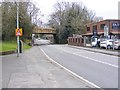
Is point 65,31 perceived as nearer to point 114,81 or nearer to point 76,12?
point 76,12

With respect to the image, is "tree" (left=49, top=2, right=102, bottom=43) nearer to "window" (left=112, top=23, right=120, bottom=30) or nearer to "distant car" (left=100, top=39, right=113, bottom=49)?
"window" (left=112, top=23, right=120, bottom=30)

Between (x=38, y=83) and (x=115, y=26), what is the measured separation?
71.3 meters

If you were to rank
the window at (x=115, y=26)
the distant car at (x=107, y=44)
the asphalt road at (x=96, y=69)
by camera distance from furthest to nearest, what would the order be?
the window at (x=115, y=26) < the distant car at (x=107, y=44) < the asphalt road at (x=96, y=69)

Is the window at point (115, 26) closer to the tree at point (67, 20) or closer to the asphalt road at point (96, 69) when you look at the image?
the tree at point (67, 20)

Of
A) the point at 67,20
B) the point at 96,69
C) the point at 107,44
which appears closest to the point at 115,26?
the point at 67,20

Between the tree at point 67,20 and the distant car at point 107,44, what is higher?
the tree at point 67,20

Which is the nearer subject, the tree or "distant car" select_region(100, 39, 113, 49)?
"distant car" select_region(100, 39, 113, 49)

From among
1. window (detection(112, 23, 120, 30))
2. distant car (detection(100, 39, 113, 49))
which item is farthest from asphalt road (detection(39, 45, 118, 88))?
window (detection(112, 23, 120, 30))

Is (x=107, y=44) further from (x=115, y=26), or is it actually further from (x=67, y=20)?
(x=67, y=20)

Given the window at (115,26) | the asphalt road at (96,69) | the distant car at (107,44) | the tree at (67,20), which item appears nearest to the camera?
the asphalt road at (96,69)

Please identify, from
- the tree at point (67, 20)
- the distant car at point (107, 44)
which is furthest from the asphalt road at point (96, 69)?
the tree at point (67, 20)

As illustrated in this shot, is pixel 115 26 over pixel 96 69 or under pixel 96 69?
over

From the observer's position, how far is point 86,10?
11381cm

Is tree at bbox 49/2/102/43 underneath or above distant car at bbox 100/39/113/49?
above
